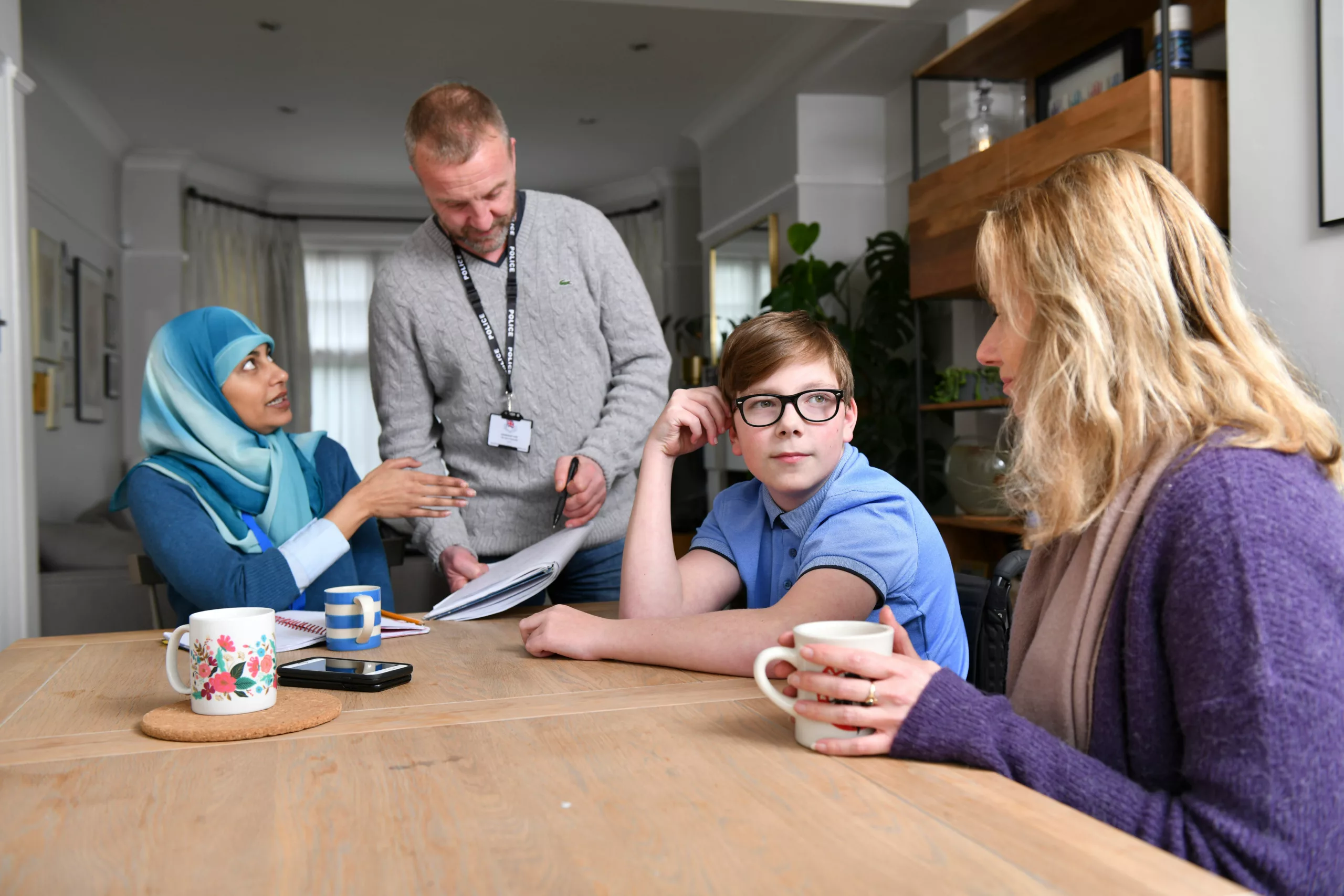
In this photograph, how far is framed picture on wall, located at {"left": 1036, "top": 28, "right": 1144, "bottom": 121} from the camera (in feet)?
10.4

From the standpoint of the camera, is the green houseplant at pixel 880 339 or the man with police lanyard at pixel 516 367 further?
the green houseplant at pixel 880 339

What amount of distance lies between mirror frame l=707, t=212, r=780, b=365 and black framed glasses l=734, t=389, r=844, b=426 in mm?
4214

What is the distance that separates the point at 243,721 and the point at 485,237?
124cm

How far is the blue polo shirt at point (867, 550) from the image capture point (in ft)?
4.25

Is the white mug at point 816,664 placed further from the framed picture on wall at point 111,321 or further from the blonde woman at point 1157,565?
the framed picture on wall at point 111,321

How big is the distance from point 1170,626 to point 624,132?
6454 millimetres

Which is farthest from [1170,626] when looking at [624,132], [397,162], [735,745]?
[397,162]

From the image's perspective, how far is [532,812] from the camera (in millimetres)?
780

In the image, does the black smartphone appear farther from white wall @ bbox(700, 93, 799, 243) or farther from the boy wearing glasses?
white wall @ bbox(700, 93, 799, 243)

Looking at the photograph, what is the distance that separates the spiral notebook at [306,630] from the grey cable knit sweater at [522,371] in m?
0.46

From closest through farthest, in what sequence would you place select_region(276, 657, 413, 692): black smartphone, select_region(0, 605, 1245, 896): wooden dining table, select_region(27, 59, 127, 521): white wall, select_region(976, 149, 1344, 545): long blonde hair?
select_region(0, 605, 1245, 896): wooden dining table
select_region(976, 149, 1344, 545): long blonde hair
select_region(276, 657, 413, 692): black smartphone
select_region(27, 59, 127, 521): white wall

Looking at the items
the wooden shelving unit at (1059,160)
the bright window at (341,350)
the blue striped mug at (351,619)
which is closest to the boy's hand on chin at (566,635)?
the blue striped mug at (351,619)

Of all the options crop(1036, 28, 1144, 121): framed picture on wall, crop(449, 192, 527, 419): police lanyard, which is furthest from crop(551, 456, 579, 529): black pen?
crop(1036, 28, 1144, 121): framed picture on wall

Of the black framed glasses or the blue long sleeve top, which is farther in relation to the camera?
the blue long sleeve top
